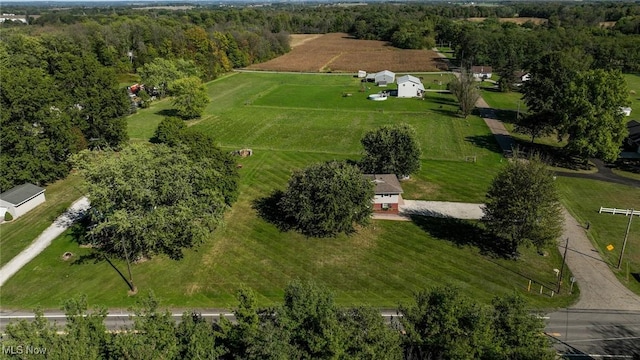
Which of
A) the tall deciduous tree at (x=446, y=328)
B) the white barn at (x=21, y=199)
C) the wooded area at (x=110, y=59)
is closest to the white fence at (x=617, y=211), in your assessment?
the tall deciduous tree at (x=446, y=328)

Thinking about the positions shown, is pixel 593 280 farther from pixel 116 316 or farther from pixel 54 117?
pixel 54 117

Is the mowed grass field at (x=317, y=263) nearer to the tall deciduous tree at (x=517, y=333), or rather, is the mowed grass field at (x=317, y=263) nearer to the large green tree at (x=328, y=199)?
the large green tree at (x=328, y=199)

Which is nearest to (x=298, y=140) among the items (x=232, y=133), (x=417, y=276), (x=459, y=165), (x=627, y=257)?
(x=232, y=133)

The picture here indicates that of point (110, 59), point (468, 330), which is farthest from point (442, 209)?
point (110, 59)

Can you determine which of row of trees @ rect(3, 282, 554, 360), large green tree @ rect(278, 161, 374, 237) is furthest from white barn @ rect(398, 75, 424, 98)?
row of trees @ rect(3, 282, 554, 360)

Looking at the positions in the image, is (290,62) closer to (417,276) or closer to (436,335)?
(417,276)

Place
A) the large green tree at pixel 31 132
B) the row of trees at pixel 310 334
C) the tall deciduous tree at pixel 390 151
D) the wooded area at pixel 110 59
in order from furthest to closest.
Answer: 1. the tall deciduous tree at pixel 390 151
2. the wooded area at pixel 110 59
3. the large green tree at pixel 31 132
4. the row of trees at pixel 310 334
